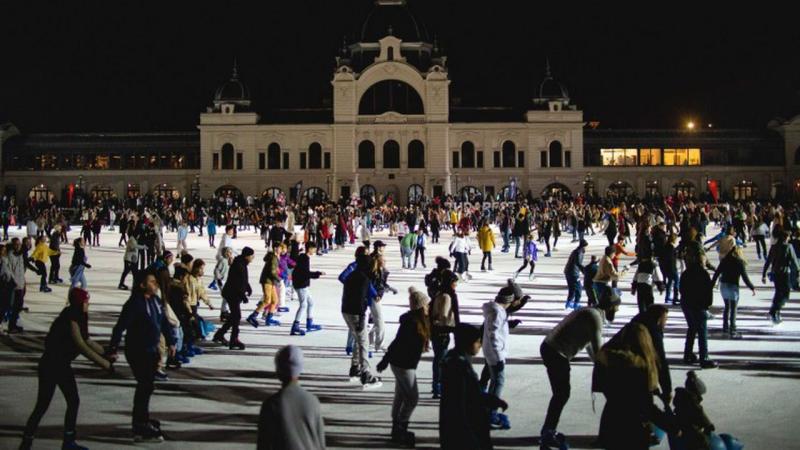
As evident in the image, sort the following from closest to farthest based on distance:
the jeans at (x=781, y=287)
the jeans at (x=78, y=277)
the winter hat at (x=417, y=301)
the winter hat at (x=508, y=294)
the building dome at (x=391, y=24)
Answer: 1. the winter hat at (x=417, y=301)
2. the winter hat at (x=508, y=294)
3. the jeans at (x=781, y=287)
4. the jeans at (x=78, y=277)
5. the building dome at (x=391, y=24)

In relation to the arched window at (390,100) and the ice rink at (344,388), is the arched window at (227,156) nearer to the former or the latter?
the arched window at (390,100)

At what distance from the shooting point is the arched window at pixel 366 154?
66.1m

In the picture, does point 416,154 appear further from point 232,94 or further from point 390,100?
point 232,94

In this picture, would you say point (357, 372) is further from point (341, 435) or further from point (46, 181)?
point (46, 181)

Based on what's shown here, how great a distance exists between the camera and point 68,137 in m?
69.7

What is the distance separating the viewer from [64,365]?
6.61 m

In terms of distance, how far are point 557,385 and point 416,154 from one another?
6001 centimetres

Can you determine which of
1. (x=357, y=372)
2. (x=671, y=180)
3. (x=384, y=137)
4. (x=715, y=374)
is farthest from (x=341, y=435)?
(x=671, y=180)

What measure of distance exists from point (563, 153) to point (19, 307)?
57556 mm

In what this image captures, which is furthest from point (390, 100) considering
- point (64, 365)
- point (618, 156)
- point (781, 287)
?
point (64, 365)

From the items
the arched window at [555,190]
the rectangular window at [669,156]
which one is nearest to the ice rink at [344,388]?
the arched window at [555,190]

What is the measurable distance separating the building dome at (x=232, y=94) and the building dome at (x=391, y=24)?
11.1 metres

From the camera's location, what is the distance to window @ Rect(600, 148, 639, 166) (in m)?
68.1

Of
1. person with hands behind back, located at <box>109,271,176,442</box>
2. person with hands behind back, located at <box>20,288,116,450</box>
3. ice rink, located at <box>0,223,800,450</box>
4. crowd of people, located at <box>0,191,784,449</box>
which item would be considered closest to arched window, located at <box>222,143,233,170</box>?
crowd of people, located at <box>0,191,784,449</box>
